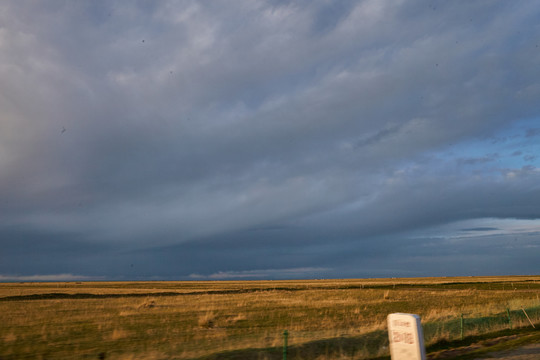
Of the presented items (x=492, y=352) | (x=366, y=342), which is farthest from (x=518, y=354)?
(x=366, y=342)

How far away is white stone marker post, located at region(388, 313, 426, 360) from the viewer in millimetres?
10500

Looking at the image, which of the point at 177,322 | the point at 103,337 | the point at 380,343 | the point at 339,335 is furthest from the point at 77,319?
the point at 380,343

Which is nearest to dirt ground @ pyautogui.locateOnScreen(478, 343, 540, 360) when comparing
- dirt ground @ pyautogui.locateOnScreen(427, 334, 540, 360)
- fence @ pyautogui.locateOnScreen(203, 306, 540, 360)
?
dirt ground @ pyautogui.locateOnScreen(427, 334, 540, 360)

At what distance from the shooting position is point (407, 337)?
10.7 meters

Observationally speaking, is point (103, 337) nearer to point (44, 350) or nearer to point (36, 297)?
point (44, 350)

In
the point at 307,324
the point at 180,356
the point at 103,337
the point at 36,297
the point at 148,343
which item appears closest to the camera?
the point at 180,356

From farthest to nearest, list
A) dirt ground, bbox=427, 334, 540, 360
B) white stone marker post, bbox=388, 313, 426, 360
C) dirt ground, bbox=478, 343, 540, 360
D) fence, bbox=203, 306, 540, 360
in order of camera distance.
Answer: fence, bbox=203, 306, 540, 360 → dirt ground, bbox=427, 334, 540, 360 → dirt ground, bbox=478, 343, 540, 360 → white stone marker post, bbox=388, 313, 426, 360

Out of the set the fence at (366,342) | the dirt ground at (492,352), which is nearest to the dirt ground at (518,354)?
the dirt ground at (492,352)

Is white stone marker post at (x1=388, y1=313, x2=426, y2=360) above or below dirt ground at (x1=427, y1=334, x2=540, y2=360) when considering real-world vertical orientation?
above

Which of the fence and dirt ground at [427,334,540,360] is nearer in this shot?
dirt ground at [427,334,540,360]

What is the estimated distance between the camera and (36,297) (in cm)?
5594

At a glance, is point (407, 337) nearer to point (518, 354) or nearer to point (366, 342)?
point (518, 354)

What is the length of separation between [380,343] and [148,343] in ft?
32.9

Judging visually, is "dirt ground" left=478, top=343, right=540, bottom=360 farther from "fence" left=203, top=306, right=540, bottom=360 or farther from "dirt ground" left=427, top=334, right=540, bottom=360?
"fence" left=203, top=306, right=540, bottom=360
